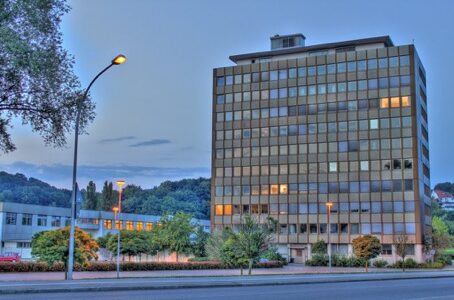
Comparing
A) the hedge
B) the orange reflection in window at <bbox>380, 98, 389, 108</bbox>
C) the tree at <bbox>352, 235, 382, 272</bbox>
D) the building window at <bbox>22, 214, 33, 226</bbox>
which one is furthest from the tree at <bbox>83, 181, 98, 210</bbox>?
the hedge

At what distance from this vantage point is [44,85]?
2259 centimetres

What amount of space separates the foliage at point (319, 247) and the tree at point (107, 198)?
53.5m

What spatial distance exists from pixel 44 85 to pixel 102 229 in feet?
308

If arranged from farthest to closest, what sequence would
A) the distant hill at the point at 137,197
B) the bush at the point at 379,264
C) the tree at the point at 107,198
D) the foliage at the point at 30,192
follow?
the distant hill at the point at 137,197
the foliage at the point at 30,192
the tree at the point at 107,198
the bush at the point at 379,264

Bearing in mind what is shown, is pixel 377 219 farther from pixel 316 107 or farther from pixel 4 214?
pixel 4 214

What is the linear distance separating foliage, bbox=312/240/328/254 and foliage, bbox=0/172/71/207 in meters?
91.1

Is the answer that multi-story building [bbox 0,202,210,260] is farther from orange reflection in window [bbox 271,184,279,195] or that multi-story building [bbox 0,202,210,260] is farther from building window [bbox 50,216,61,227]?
orange reflection in window [bbox 271,184,279,195]

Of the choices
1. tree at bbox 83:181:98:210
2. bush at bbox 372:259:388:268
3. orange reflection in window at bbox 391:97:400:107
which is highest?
orange reflection in window at bbox 391:97:400:107

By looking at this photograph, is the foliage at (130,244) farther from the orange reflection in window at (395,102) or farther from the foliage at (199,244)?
the orange reflection in window at (395,102)

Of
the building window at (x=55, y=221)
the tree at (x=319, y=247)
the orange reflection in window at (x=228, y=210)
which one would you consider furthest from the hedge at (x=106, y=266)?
the building window at (x=55, y=221)

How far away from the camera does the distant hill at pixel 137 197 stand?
525 feet

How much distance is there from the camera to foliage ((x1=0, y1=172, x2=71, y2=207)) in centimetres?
15800

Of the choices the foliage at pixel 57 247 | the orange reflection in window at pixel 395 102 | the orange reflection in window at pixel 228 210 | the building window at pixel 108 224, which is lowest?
the foliage at pixel 57 247

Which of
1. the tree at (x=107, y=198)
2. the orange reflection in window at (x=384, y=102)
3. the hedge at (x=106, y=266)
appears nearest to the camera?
the hedge at (x=106, y=266)
